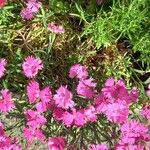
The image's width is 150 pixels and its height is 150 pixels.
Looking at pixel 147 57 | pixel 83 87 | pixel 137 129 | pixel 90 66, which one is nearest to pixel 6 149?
pixel 83 87

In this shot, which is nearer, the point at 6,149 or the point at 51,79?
the point at 6,149

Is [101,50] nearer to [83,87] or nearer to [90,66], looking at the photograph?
[90,66]

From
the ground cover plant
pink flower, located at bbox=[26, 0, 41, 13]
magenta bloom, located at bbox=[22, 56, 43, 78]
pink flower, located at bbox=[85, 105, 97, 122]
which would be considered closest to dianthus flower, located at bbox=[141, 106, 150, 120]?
the ground cover plant

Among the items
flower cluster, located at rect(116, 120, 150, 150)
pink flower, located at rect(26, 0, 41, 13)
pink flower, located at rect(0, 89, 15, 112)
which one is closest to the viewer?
flower cluster, located at rect(116, 120, 150, 150)

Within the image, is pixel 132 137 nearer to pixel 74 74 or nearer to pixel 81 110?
pixel 81 110

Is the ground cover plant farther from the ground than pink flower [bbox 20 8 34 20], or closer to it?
closer to it

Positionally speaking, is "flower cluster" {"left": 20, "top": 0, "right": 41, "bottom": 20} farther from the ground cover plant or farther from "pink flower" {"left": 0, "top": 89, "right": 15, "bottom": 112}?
"pink flower" {"left": 0, "top": 89, "right": 15, "bottom": 112}
